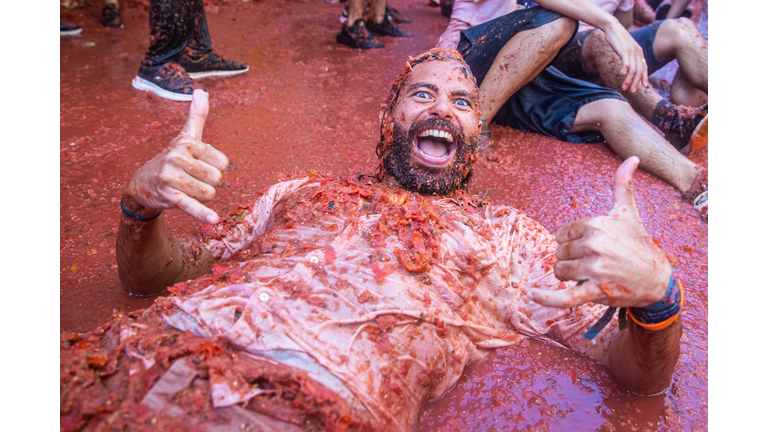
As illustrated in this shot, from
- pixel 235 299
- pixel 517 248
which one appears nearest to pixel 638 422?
pixel 517 248

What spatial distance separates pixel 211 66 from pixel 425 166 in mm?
3489

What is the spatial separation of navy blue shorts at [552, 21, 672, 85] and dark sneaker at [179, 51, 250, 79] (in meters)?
3.26

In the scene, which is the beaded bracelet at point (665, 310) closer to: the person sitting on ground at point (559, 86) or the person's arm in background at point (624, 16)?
the person sitting on ground at point (559, 86)

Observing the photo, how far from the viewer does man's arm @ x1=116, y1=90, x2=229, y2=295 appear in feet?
4.81

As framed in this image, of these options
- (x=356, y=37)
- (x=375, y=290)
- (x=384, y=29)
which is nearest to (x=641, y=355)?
(x=375, y=290)

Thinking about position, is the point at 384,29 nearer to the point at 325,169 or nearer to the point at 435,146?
the point at 325,169

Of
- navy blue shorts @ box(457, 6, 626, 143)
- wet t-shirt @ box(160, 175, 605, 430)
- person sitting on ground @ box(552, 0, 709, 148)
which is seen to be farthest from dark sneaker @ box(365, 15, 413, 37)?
wet t-shirt @ box(160, 175, 605, 430)

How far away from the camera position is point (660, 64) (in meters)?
4.29

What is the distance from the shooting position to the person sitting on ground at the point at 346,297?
1.30m

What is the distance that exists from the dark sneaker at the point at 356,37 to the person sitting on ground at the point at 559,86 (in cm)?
228

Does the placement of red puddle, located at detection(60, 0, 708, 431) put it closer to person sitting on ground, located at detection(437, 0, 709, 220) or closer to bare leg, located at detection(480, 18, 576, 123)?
person sitting on ground, located at detection(437, 0, 709, 220)

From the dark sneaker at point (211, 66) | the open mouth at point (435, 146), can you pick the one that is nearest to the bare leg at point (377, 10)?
the dark sneaker at point (211, 66)

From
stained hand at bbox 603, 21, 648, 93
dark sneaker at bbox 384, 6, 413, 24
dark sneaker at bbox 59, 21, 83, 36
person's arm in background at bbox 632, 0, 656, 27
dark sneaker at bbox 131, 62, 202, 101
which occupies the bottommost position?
dark sneaker at bbox 59, 21, 83, 36

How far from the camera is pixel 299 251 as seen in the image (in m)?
1.74
